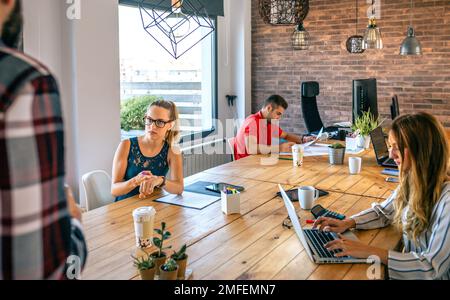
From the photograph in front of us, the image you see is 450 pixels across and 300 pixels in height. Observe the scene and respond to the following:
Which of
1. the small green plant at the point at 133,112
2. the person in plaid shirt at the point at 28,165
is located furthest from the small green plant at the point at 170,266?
the small green plant at the point at 133,112

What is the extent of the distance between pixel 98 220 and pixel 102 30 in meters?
2.29

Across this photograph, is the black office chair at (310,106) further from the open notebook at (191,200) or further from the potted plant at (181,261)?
the potted plant at (181,261)

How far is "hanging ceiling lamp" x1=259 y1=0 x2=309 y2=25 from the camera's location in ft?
9.39

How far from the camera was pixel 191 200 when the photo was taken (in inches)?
98.0

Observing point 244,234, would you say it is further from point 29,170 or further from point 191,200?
point 29,170

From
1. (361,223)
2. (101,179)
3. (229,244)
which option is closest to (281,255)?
(229,244)

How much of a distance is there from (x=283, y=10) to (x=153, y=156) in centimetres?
125

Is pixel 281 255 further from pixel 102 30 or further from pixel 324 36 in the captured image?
pixel 324 36

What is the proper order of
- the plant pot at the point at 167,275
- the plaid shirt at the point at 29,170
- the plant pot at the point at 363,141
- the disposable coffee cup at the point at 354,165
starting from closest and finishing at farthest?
the plaid shirt at the point at 29,170 → the plant pot at the point at 167,275 → the disposable coffee cup at the point at 354,165 → the plant pot at the point at 363,141

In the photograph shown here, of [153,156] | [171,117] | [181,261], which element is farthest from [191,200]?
[181,261]

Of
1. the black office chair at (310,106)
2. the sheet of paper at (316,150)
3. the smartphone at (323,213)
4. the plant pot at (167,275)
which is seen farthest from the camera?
the black office chair at (310,106)

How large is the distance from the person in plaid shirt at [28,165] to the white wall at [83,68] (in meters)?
2.89

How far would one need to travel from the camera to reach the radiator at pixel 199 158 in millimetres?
5473

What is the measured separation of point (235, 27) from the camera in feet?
21.1
